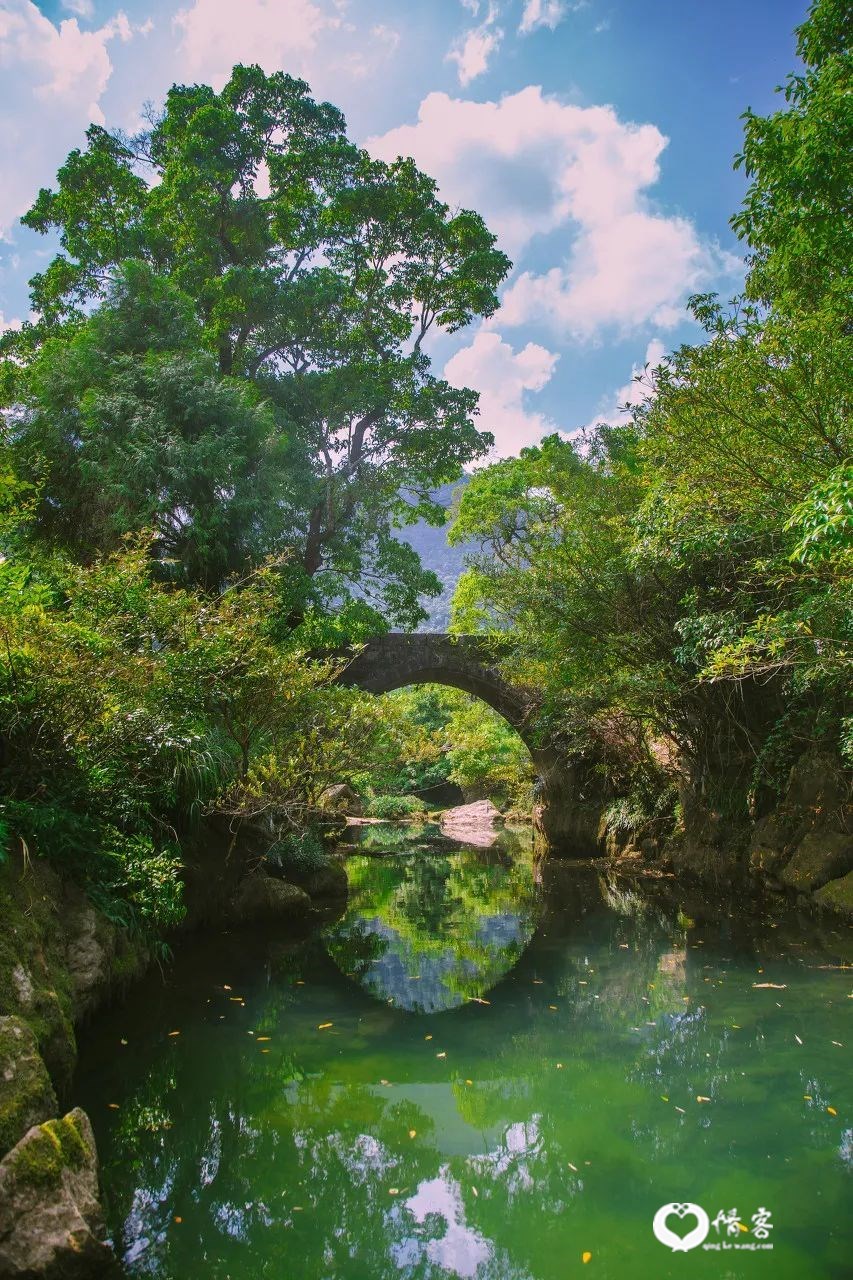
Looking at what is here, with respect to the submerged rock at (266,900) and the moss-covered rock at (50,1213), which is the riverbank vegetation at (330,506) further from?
the moss-covered rock at (50,1213)

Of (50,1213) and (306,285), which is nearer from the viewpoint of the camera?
(50,1213)

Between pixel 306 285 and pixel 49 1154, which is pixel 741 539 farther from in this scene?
pixel 306 285

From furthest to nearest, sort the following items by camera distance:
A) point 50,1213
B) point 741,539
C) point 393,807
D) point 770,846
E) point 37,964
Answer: point 393,807 → point 770,846 → point 741,539 → point 37,964 → point 50,1213

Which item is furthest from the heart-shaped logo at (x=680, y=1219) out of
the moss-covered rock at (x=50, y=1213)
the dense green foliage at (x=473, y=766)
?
the dense green foliage at (x=473, y=766)

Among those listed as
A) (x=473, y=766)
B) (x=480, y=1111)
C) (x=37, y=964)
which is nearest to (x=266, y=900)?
(x=37, y=964)

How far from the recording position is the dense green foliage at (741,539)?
16.4 ft

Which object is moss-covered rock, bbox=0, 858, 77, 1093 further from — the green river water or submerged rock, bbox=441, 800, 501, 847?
submerged rock, bbox=441, 800, 501, 847

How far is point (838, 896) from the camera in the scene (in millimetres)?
7617

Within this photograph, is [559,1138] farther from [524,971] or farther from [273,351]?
[273,351]

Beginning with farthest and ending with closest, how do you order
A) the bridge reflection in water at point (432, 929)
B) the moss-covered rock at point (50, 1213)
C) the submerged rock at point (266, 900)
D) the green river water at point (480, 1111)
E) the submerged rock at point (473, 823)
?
the submerged rock at point (473, 823), the submerged rock at point (266, 900), the bridge reflection in water at point (432, 929), the green river water at point (480, 1111), the moss-covered rock at point (50, 1213)

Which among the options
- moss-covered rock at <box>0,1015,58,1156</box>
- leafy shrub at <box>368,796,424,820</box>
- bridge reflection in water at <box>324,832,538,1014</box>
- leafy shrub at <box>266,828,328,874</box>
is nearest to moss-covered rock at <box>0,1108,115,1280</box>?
moss-covered rock at <box>0,1015,58,1156</box>

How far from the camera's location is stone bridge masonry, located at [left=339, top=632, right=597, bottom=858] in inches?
581

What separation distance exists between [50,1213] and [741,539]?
6.23 meters

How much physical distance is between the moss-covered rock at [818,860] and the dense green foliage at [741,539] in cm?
87
